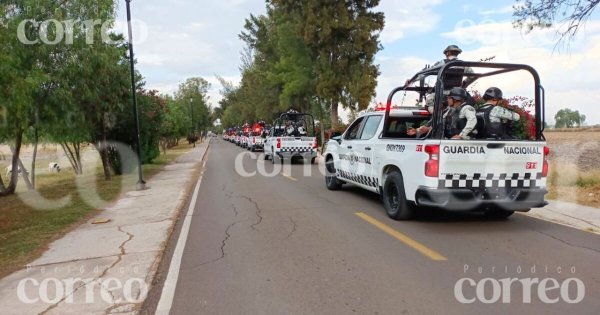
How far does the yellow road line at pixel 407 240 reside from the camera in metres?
5.96

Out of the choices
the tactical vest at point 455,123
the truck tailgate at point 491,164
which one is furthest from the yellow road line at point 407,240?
the tactical vest at point 455,123

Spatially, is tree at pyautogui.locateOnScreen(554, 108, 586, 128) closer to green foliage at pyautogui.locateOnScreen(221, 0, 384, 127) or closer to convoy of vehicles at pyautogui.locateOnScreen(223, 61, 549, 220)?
green foliage at pyautogui.locateOnScreen(221, 0, 384, 127)

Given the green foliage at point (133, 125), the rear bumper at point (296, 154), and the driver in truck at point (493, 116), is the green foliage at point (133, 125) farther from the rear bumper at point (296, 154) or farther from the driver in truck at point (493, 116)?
the driver in truck at point (493, 116)

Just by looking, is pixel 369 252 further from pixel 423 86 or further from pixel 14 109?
pixel 14 109

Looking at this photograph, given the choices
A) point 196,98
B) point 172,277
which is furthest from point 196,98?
point 172,277

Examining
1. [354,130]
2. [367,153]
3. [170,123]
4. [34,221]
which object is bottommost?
[34,221]

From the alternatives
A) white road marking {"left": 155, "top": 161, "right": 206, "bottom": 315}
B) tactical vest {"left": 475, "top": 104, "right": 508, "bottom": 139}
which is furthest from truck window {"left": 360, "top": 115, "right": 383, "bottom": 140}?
white road marking {"left": 155, "top": 161, "right": 206, "bottom": 315}

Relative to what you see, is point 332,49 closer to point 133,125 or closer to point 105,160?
point 133,125

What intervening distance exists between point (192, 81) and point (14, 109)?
4024 inches

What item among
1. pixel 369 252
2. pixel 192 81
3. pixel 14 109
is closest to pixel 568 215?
pixel 369 252

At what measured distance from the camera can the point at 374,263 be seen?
18.6 ft

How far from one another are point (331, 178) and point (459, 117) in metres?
5.17

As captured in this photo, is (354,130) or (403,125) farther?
(354,130)

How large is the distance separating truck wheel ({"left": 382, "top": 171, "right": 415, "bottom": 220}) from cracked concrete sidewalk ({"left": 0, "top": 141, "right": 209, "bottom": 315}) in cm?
386
